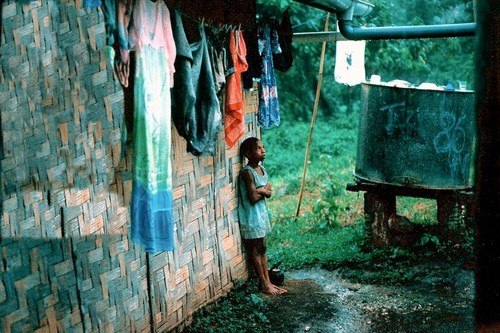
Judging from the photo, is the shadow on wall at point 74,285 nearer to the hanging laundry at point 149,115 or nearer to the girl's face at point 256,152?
the hanging laundry at point 149,115

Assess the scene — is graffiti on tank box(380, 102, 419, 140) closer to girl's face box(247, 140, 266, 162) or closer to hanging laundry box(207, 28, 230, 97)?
girl's face box(247, 140, 266, 162)

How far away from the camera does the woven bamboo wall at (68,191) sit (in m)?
3.72

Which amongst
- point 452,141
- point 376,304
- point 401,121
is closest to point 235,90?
point 376,304

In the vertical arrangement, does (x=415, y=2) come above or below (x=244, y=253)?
above

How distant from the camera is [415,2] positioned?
17.3 meters

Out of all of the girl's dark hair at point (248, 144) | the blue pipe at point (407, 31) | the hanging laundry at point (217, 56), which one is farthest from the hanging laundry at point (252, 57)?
the blue pipe at point (407, 31)

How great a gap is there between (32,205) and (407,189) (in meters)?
Answer: 5.66

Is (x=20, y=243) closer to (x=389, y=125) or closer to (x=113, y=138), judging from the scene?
(x=113, y=138)

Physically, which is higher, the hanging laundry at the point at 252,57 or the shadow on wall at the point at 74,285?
the hanging laundry at the point at 252,57

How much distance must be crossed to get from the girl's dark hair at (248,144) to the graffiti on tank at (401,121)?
7.86 feet

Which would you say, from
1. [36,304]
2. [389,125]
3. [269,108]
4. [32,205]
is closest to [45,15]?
[32,205]

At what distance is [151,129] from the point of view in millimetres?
3963

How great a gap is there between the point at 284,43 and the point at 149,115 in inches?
115

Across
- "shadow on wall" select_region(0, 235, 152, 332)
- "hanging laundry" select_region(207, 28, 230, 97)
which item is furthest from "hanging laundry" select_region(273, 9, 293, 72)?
"shadow on wall" select_region(0, 235, 152, 332)
